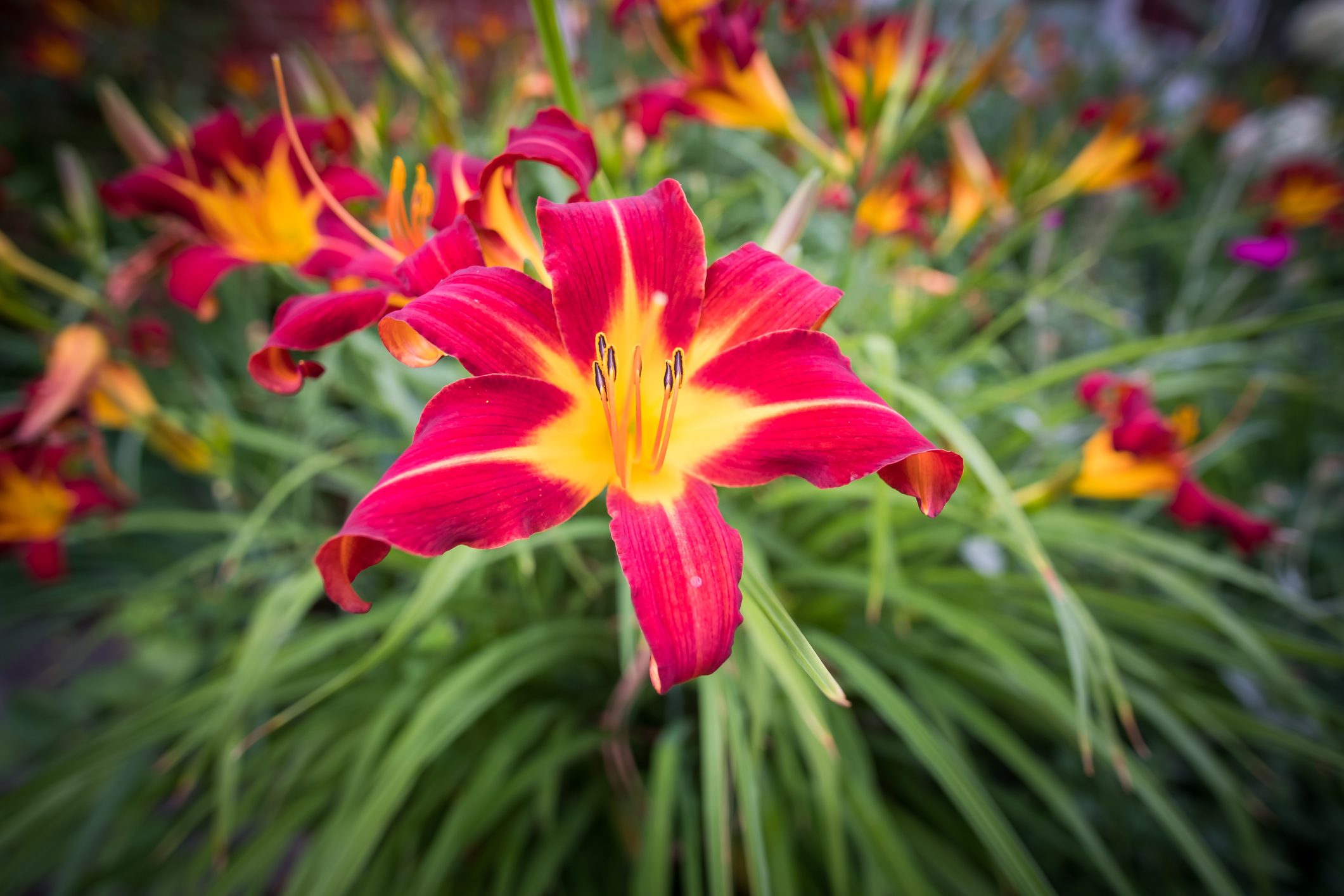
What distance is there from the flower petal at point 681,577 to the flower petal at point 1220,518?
668 millimetres

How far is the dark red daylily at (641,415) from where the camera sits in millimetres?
305

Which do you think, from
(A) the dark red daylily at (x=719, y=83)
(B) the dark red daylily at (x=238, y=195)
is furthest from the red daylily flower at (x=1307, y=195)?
(B) the dark red daylily at (x=238, y=195)

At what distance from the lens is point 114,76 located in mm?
2400

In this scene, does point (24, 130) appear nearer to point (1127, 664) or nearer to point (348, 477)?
point (348, 477)

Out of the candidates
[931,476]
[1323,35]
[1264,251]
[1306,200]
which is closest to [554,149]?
[931,476]

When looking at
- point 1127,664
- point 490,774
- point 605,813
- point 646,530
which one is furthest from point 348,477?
point 1127,664

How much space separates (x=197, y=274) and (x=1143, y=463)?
1042 mm

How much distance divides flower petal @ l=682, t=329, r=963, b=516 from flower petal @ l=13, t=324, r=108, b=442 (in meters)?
0.76

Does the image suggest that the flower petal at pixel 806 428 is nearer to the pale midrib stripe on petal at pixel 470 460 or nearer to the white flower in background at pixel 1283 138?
the pale midrib stripe on petal at pixel 470 460

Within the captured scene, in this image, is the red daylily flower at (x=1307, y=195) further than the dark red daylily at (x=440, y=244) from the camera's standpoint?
Yes

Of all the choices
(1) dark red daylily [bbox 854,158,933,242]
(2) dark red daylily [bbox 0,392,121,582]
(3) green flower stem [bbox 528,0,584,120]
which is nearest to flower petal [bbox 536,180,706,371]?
(3) green flower stem [bbox 528,0,584,120]

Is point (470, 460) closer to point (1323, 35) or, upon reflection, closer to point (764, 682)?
point (764, 682)

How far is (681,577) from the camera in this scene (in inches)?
12.5

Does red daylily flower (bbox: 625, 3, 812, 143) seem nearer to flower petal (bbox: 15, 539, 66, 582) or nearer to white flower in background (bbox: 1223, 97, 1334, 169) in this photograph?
flower petal (bbox: 15, 539, 66, 582)
